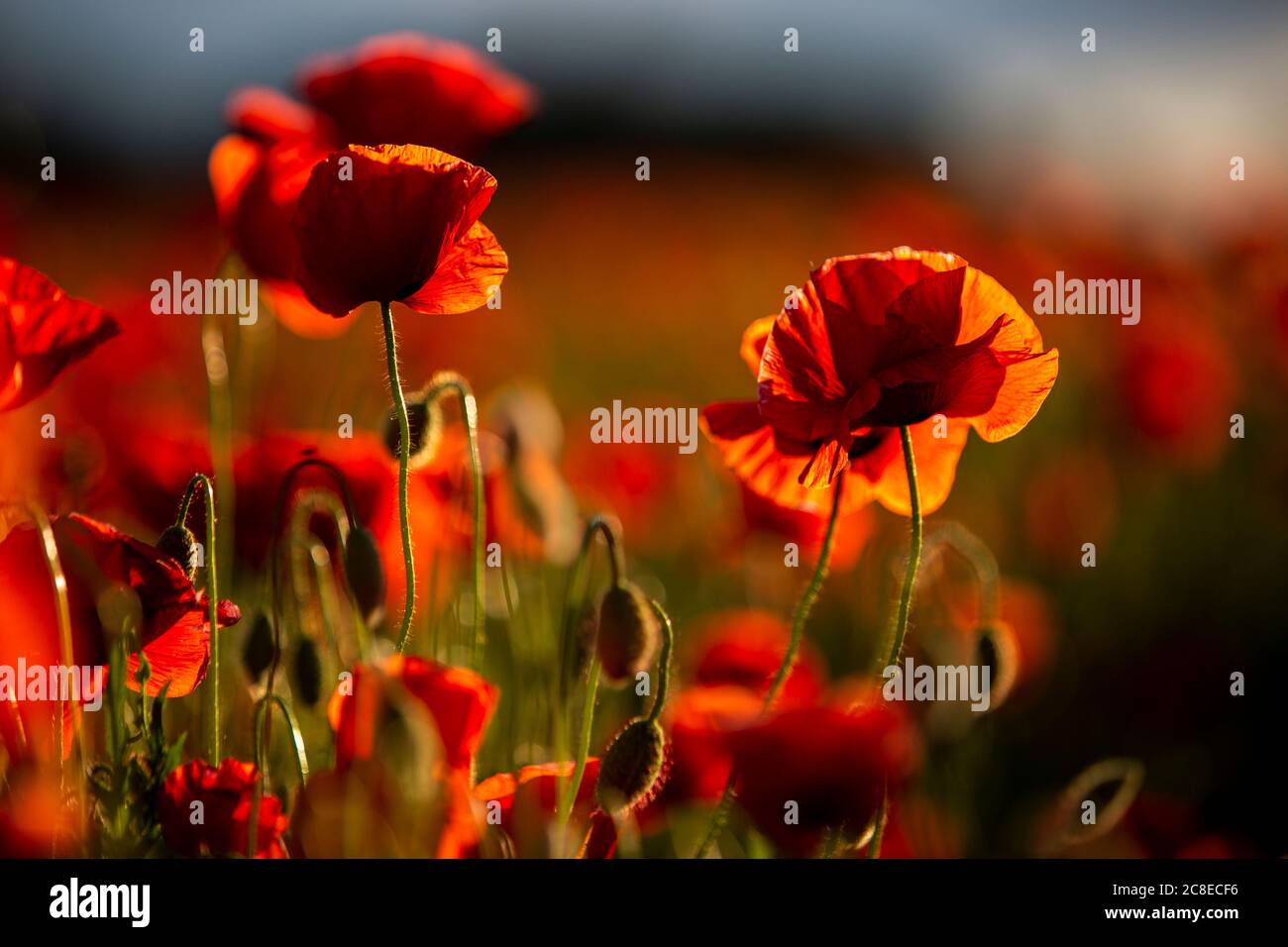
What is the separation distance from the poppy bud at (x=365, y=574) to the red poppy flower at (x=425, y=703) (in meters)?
0.07

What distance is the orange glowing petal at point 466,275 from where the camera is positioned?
79 centimetres

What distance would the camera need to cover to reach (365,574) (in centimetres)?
79

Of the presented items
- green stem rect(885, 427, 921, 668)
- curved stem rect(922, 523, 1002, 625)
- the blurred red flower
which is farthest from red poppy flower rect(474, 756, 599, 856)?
curved stem rect(922, 523, 1002, 625)

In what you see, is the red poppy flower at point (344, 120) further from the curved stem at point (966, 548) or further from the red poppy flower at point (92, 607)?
the curved stem at point (966, 548)

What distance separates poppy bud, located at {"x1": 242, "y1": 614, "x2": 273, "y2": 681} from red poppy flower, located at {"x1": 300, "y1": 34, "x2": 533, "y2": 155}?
0.48 metres

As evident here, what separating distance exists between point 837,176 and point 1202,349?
1.33 m

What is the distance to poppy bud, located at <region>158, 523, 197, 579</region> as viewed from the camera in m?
0.75

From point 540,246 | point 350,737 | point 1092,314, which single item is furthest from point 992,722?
point 540,246

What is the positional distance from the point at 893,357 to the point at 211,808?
0.46 metres

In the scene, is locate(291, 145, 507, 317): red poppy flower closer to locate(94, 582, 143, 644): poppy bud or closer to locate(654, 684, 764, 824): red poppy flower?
locate(94, 582, 143, 644): poppy bud

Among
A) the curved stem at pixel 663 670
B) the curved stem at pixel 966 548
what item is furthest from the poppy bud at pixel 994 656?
the curved stem at pixel 663 670

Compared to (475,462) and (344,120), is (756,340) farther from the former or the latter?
(344,120)

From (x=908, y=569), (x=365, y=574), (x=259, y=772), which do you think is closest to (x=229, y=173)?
(x=365, y=574)
